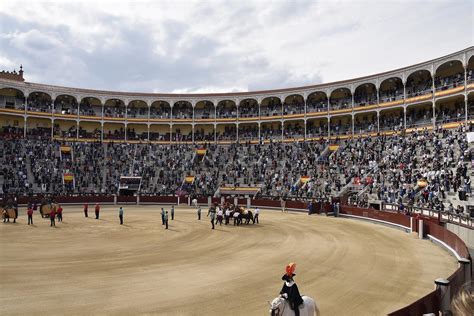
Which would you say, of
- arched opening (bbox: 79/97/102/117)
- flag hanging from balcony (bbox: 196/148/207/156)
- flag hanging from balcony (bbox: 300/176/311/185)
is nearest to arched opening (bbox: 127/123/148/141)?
arched opening (bbox: 79/97/102/117)

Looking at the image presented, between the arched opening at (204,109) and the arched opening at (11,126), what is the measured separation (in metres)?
26.9

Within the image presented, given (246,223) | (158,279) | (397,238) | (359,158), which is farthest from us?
(359,158)

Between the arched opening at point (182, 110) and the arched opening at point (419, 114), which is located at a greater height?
the arched opening at point (182, 110)

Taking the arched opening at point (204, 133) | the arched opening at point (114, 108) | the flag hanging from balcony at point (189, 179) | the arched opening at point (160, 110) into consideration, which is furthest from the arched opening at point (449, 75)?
the arched opening at point (114, 108)

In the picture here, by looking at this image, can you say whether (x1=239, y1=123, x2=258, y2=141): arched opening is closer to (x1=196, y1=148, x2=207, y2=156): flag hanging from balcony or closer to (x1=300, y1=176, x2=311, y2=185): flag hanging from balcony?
(x1=196, y1=148, x2=207, y2=156): flag hanging from balcony

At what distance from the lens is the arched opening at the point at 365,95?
49.3m

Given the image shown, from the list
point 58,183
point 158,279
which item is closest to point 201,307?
point 158,279

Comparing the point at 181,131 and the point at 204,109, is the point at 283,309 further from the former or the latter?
the point at 181,131

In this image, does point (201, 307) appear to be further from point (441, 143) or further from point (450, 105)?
point (450, 105)

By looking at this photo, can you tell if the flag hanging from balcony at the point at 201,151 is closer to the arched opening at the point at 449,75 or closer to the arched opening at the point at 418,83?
the arched opening at the point at 418,83

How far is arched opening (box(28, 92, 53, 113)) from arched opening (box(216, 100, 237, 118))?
87.9 feet

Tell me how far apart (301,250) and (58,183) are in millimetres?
39045

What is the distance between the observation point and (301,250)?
16219 mm

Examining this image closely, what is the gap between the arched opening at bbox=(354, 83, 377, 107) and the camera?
49306 millimetres
